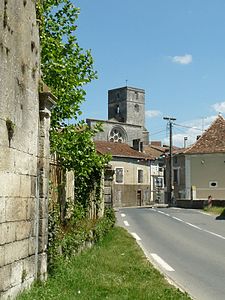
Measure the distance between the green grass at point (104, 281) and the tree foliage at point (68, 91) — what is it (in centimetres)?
257

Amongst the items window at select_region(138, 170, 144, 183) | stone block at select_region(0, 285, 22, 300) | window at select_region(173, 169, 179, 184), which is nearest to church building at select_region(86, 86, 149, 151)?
window at select_region(173, 169, 179, 184)

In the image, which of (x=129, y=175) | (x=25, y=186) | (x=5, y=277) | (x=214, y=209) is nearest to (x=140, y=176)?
(x=129, y=175)

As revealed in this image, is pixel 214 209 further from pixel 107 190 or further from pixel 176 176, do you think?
pixel 176 176

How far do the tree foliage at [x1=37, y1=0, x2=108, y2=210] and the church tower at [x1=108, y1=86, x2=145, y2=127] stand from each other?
9879 centimetres

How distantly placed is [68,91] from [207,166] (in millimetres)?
38621

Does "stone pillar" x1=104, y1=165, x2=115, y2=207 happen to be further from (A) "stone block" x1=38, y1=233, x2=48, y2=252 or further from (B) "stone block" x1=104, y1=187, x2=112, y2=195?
(A) "stone block" x1=38, y1=233, x2=48, y2=252

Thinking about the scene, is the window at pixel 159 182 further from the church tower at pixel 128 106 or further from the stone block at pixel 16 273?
the stone block at pixel 16 273

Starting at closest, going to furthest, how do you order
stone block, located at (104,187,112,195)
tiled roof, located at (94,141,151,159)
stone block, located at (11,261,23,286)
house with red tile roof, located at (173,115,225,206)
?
stone block, located at (11,261,23,286), stone block, located at (104,187,112,195), house with red tile roof, located at (173,115,225,206), tiled roof, located at (94,141,151,159)

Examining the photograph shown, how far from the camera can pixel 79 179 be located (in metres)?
14.6

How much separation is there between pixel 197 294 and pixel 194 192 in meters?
42.3

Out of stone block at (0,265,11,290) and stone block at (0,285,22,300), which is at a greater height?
stone block at (0,265,11,290)

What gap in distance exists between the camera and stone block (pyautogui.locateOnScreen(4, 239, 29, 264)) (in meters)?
6.67

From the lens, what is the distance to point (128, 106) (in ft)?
379

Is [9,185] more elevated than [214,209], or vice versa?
[9,185]
